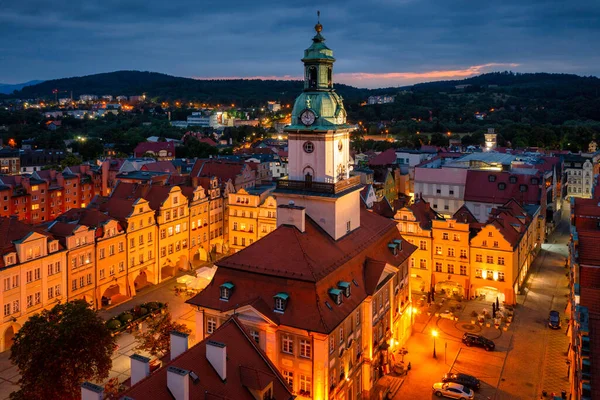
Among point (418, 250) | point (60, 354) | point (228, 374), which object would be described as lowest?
point (418, 250)

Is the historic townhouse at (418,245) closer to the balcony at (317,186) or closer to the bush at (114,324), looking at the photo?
the balcony at (317,186)

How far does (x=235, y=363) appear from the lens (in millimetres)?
25562

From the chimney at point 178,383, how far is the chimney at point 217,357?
2480mm

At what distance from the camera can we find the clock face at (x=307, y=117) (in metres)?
40.1

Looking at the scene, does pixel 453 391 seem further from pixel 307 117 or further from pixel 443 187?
pixel 443 187

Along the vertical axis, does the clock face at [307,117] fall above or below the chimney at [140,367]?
above

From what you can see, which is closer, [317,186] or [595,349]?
[595,349]

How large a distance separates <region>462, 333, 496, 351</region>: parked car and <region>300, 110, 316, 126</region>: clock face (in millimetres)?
23675

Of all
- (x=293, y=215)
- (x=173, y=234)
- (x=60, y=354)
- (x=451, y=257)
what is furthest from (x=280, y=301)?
(x=173, y=234)

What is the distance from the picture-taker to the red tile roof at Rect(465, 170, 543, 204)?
75562 mm

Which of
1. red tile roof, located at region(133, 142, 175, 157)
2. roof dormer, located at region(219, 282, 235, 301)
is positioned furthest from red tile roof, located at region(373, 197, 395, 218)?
red tile roof, located at region(133, 142, 175, 157)

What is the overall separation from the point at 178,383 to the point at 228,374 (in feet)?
12.0

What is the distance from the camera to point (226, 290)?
117 feet

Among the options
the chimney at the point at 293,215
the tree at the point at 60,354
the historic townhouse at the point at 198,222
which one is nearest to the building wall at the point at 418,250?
the chimney at the point at 293,215
